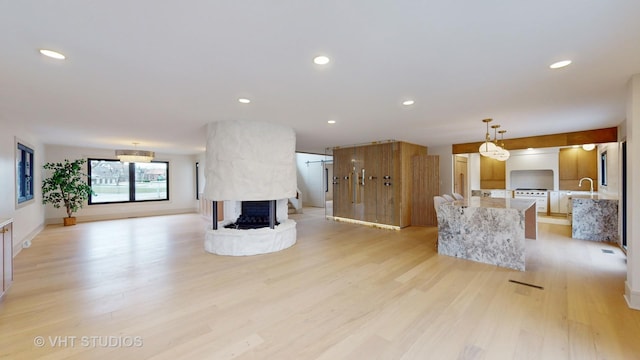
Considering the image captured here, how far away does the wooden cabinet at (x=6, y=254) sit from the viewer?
9.03 ft

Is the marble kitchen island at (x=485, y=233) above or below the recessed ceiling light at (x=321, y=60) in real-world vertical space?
below

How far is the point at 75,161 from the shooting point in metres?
7.61

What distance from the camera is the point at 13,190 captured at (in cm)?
464

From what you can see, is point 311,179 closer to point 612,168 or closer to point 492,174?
point 492,174

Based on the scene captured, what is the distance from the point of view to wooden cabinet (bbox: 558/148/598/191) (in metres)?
7.48

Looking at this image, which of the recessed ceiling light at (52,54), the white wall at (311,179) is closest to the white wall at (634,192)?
the recessed ceiling light at (52,54)

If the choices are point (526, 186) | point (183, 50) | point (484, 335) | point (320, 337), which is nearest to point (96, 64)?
point (183, 50)

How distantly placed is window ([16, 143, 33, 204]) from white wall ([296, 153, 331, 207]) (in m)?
8.48

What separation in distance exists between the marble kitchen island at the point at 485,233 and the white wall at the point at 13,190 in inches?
278

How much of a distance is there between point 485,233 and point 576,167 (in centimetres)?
653

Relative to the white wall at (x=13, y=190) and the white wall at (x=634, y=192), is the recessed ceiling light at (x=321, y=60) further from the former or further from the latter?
the white wall at (x=13, y=190)

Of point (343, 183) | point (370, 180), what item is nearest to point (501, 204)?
point (370, 180)

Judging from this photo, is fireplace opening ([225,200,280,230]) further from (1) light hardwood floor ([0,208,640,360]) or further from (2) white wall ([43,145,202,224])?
(2) white wall ([43,145,202,224])

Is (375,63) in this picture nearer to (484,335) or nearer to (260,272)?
(484,335)
